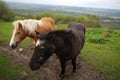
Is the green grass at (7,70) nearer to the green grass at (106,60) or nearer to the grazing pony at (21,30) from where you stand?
the grazing pony at (21,30)

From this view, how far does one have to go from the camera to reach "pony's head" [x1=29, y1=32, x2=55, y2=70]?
172 inches

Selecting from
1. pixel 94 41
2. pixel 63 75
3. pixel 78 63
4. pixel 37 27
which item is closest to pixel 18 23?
pixel 37 27

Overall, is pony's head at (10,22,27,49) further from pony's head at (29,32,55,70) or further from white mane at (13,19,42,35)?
pony's head at (29,32,55,70)

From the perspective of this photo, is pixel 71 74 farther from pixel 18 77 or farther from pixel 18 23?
pixel 18 23

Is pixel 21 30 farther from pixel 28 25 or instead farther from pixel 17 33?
pixel 28 25

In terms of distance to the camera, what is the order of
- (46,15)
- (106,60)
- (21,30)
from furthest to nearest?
(46,15)
(106,60)
(21,30)

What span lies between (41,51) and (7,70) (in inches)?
72.9

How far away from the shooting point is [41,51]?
4402 mm

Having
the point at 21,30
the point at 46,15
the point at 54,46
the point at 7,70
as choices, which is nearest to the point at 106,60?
the point at 21,30

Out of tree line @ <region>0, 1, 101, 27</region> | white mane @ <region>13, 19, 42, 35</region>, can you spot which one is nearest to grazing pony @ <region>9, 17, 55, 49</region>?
white mane @ <region>13, 19, 42, 35</region>

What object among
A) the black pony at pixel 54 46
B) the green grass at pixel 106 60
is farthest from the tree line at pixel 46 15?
the black pony at pixel 54 46

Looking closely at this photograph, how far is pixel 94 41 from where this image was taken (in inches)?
453

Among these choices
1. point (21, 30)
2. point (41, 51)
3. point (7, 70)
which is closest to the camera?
point (41, 51)

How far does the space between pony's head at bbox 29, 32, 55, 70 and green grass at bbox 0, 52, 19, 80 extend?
1233 millimetres
